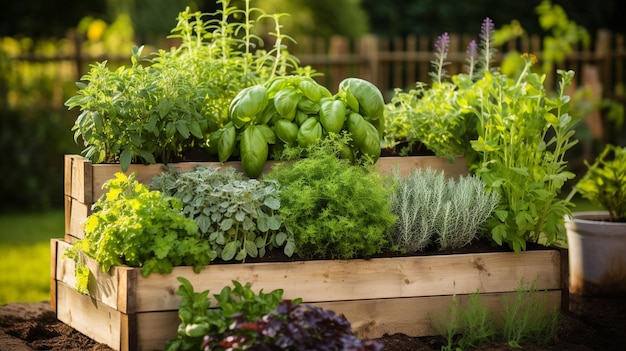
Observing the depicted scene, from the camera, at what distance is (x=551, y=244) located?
372 centimetres

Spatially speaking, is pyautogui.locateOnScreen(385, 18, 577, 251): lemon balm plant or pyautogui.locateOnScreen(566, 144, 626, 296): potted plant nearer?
pyautogui.locateOnScreen(385, 18, 577, 251): lemon balm plant

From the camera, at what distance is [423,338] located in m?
3.38

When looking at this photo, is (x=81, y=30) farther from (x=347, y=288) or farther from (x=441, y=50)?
(x=347, y=288)

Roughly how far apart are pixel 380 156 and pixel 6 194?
5532 mm

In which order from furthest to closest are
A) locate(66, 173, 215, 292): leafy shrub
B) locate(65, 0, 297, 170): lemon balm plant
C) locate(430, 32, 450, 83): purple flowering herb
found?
1. locate(430, 32, 450, 83): purple flowering herb
2. locate(65, 0, 297, 170): lemon balm plant
3. locate(66, 173, 215, 292): leafy shrub

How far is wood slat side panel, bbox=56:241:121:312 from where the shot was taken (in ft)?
10.3

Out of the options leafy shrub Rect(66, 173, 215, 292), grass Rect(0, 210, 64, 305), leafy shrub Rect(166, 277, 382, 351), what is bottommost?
grass Rect(0, 210, 64, 305)

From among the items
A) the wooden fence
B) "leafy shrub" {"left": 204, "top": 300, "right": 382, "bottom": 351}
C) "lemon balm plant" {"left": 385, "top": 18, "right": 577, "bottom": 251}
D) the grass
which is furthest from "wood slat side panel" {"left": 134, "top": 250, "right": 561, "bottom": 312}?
the wooden fence

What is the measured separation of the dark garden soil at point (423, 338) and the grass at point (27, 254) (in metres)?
1.07

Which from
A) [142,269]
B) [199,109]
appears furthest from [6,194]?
[142,269]

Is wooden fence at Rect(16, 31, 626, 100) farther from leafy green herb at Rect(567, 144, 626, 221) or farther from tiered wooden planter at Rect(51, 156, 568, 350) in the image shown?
tiered wooden planter at Rect(51, 156, 568, 350)

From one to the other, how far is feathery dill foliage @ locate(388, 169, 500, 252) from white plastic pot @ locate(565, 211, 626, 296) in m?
0.86

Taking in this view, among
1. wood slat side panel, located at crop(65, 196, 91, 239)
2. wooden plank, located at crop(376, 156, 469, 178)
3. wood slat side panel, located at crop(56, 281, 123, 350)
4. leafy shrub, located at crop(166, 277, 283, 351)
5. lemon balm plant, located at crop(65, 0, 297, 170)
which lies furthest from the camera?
wooden plank, located at crop(376, 156, 469, 178)

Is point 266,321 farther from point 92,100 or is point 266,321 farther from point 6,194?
point 6,194
